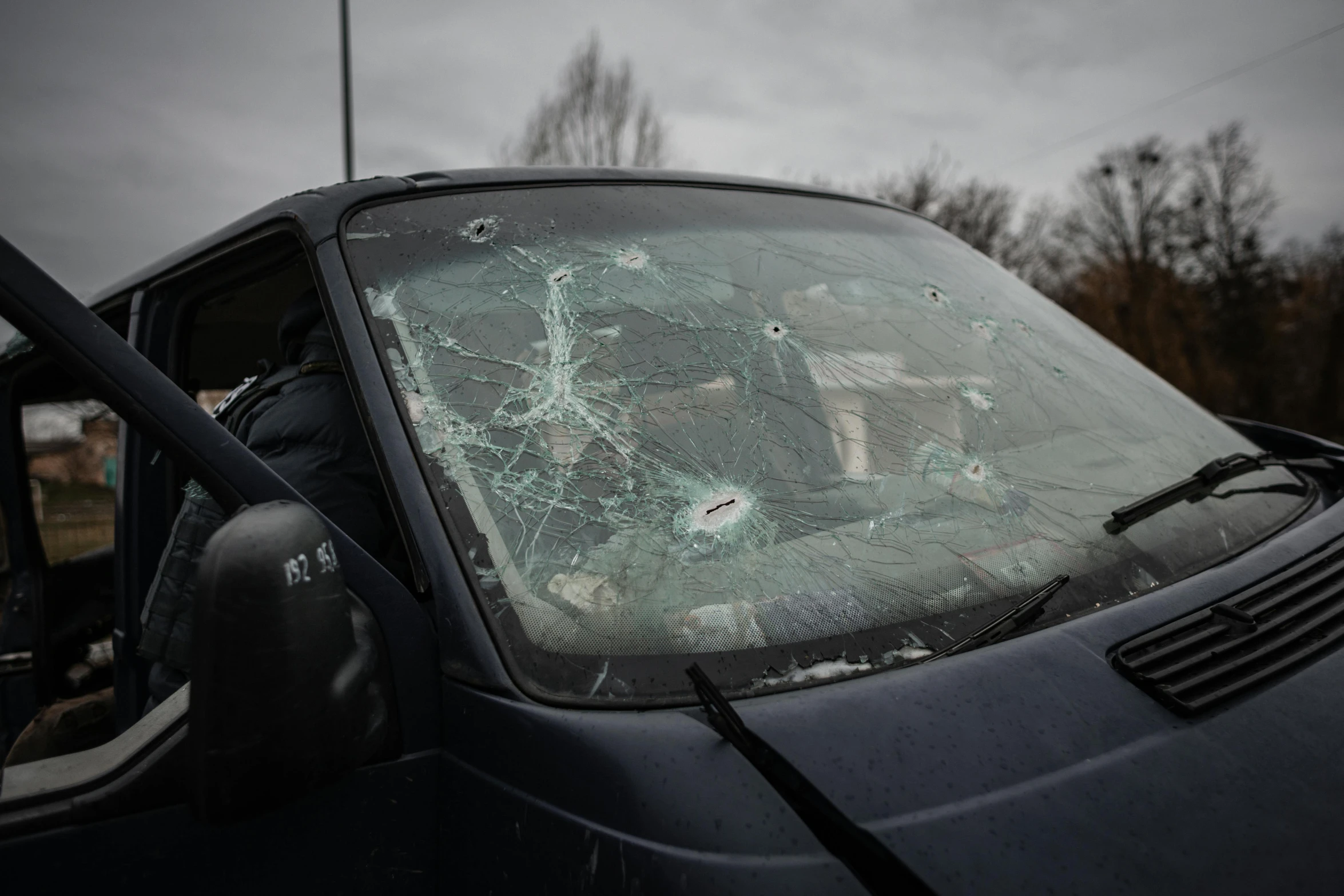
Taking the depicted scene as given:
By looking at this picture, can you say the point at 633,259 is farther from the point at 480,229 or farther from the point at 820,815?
the point at 820,815

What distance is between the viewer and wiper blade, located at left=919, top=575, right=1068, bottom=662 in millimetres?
1107

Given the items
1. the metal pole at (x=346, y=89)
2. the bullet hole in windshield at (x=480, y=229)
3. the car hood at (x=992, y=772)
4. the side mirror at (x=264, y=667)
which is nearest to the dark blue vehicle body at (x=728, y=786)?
the car hood at (x=992, y=772)

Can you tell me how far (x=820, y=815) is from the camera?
2.86 feet

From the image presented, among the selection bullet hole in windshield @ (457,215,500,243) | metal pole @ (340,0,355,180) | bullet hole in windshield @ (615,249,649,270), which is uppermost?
metal pole @ (340,0,355,180)

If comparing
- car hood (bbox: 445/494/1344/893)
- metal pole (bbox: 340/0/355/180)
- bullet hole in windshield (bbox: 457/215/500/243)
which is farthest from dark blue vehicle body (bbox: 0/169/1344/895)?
metal pole (bbox: 340/0/355/180)

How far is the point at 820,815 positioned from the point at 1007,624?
425 mm

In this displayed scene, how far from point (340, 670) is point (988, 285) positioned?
65.5 inches

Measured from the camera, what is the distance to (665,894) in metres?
0.85

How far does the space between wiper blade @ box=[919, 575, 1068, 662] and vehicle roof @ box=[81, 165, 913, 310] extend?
112 cm

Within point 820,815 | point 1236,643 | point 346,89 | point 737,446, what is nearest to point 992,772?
point 820,815

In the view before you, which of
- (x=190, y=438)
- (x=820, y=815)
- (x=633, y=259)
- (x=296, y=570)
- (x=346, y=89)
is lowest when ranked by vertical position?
(x=820, y=815)

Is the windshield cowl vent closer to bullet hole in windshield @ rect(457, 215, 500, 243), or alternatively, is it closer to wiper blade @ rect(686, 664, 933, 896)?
wiper blade @ rect(686, 664, 933, 896)

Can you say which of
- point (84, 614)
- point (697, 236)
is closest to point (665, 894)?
point (697, 236)

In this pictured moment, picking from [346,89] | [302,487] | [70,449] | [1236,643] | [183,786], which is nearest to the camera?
[183,786]
